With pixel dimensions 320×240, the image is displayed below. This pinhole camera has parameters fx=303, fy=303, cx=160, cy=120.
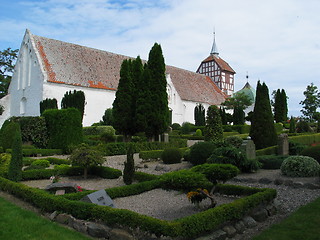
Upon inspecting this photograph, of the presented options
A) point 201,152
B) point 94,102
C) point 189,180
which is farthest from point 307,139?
point 94,102

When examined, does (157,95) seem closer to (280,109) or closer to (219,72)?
(280,109)

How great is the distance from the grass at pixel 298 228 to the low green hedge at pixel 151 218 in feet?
1.86

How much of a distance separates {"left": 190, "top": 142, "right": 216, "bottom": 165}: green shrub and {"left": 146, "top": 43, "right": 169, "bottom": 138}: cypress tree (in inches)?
234

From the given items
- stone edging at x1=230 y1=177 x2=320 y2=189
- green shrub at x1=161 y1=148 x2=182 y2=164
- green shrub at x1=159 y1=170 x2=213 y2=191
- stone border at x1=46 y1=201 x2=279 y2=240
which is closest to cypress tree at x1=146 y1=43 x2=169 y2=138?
green shrub at x1=161 y1=148 x2=182 y2=164

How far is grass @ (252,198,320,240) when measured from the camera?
474 centimetres

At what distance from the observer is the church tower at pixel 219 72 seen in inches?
A: 1935

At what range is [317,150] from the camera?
10.5 meters

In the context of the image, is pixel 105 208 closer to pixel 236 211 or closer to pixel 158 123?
pixel 236 211

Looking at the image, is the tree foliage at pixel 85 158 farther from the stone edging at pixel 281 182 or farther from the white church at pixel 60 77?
the white church at pixel 60 77

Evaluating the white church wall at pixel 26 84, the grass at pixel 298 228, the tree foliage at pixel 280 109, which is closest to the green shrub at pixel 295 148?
the grass at pixel 298 228

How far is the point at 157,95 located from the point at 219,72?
110 feet

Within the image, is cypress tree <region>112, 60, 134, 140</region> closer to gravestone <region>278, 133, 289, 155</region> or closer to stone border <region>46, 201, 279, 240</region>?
gravestone <region>278, 133, 289, 155</region>

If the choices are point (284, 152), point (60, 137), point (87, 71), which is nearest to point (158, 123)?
point (60, 137)

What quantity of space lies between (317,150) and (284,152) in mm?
1994
